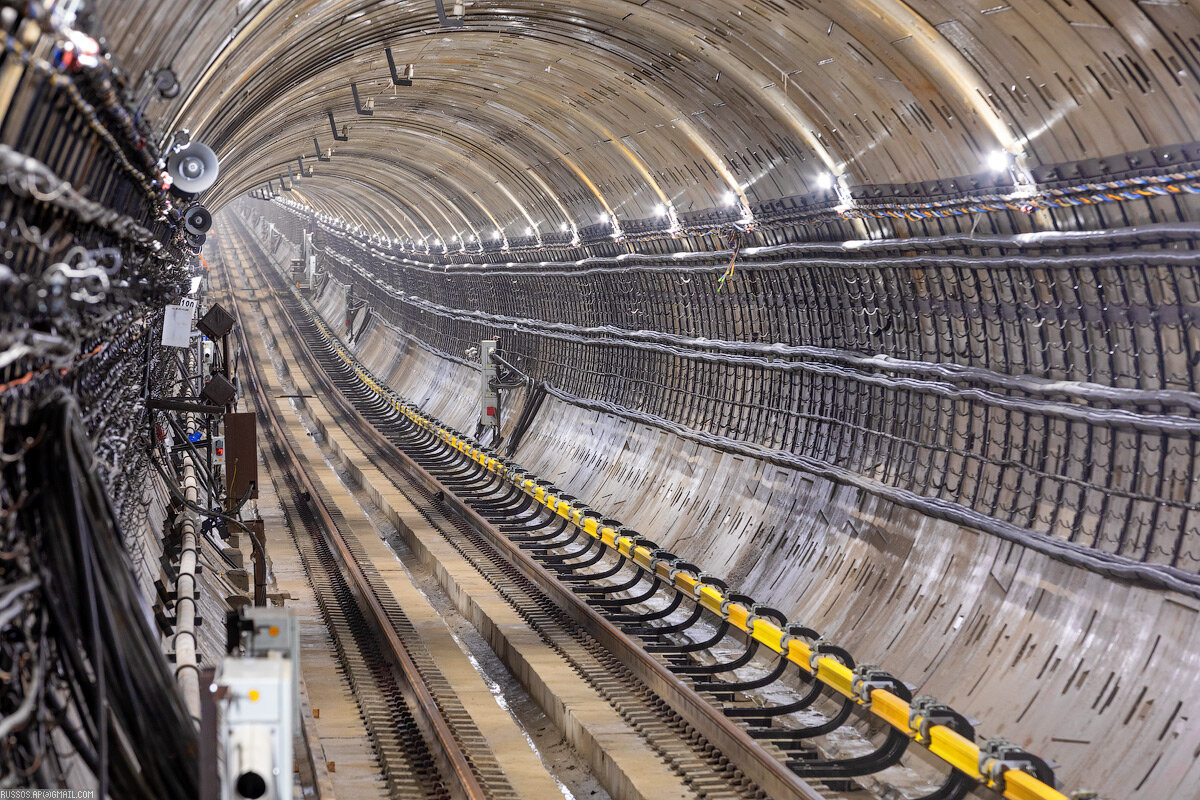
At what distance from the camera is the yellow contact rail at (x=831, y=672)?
718cm

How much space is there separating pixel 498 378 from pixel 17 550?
1897 cm

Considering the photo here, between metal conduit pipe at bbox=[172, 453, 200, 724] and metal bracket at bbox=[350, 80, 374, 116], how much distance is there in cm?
732

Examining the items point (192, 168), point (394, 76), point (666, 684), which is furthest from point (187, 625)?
point (394, 76)

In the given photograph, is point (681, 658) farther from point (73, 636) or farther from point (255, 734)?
point (73, 636)

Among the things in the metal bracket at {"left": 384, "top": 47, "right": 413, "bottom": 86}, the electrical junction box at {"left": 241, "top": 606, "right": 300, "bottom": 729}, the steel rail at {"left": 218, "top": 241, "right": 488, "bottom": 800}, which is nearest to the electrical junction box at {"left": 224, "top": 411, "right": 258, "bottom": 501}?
the steel rail at {"left": 218, "top": 241, "right": 488, "bottom": 800}

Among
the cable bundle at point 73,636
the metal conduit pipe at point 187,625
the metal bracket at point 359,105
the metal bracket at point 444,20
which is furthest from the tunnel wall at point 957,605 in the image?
the metal bracket at point 359,105

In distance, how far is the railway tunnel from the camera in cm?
521

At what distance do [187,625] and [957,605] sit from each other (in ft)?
18.7

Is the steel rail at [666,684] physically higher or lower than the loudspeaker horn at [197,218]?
lower

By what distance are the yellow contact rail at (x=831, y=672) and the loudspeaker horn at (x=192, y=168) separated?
575 cm

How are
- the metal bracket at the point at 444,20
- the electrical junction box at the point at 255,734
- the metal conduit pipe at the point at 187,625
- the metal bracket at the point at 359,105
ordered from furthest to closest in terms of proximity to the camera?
1. the metal bracket at the point at 359,105
2. the metal bracket at the point at 444,20
3. the metal conduit pipe at the point at 187,625
4. the electrical junction box at the point at 255,734

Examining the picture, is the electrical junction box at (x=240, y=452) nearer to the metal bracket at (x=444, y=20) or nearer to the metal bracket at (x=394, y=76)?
the metal bracket at (x=394, y=76)

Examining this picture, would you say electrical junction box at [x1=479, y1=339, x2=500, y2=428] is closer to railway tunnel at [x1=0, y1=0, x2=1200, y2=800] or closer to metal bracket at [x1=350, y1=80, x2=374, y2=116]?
railway tunnel at [x1=0, y1=0, x2=1200, y2=800]

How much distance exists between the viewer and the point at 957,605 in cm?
974
